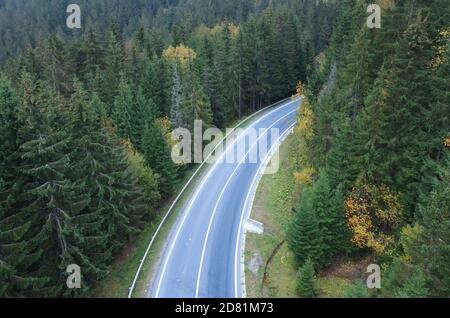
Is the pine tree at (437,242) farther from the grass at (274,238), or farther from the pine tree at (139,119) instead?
the pine tree at (139,119)

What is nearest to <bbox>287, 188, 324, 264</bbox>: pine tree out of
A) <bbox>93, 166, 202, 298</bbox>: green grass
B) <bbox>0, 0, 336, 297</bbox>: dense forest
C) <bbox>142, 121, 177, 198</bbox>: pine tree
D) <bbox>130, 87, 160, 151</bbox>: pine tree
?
<bbox>93, 166, 202, 298</bbox>: green grass

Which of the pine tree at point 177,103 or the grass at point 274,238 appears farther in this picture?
the pine tree at point 177,103

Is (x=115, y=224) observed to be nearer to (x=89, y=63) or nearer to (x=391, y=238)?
(x=391, y=238)

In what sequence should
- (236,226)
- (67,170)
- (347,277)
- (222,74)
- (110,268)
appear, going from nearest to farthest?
1. (67,170)
2. (347,277)
3. (110,268)
4. (236,226)
5. (222,74)

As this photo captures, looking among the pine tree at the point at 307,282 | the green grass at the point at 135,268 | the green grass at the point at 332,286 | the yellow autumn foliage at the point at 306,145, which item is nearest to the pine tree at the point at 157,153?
the green grass at the point at 135,268

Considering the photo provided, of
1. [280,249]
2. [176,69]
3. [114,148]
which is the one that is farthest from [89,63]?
[280,249]

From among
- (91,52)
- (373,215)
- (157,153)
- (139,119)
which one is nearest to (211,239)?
(157,153)
